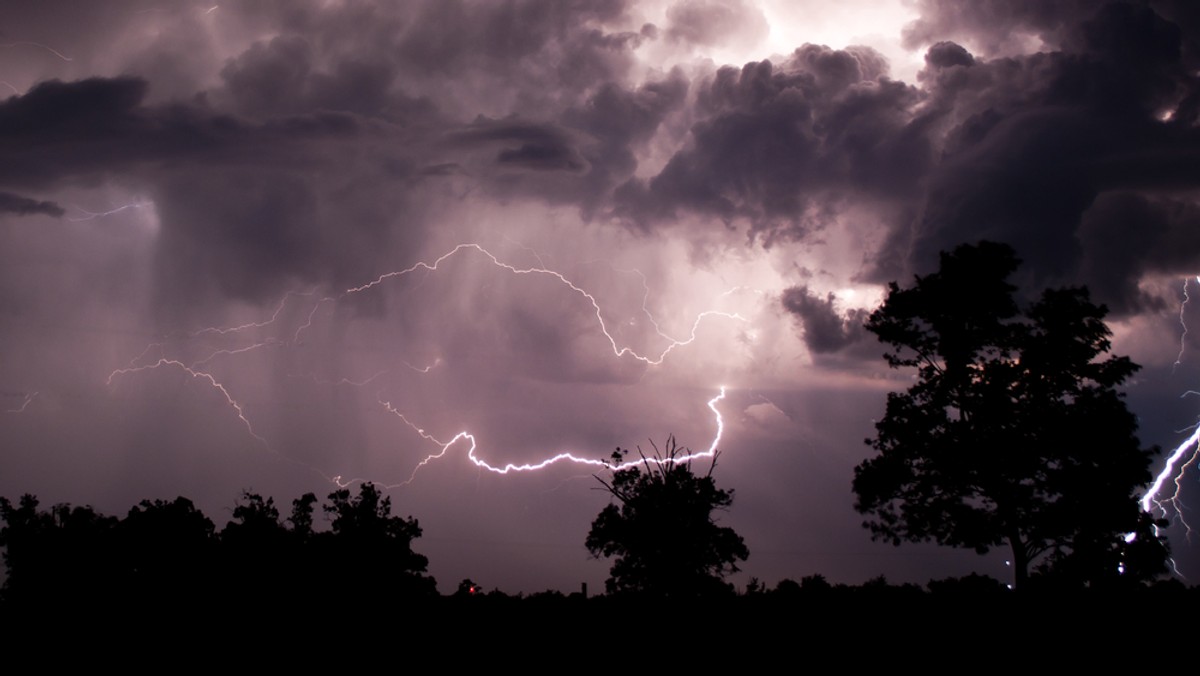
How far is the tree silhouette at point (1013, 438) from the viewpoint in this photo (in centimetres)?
2444

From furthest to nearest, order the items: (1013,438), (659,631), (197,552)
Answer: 1. (197,552)
2. (1013,438)
3. (659,631)

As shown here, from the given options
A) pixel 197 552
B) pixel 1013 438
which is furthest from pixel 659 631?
pixel 197 552

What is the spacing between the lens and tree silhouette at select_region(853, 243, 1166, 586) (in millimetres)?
24438

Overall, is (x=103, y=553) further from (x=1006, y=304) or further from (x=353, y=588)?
(x=1006, y=304)

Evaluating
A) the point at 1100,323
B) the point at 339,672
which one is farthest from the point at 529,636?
the point at 1100,323

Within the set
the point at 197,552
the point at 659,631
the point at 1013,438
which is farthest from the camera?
the point at 197,552

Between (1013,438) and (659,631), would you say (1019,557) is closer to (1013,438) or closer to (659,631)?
(1013,438)

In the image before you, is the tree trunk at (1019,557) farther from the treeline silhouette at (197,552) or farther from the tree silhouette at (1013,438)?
the treeline silhouette at (197,552)

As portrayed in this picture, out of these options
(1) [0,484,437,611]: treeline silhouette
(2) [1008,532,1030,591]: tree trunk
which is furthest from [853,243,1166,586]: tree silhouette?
(1) [0,484,437,611]: treeline silhouette

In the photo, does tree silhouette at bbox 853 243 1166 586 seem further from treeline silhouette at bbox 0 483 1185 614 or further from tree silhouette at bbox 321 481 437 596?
tree silhouette at bbox 321 481 437 596

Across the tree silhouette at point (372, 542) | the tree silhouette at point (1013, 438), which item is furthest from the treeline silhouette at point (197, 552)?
the tree silhouette at point (1013, 438)

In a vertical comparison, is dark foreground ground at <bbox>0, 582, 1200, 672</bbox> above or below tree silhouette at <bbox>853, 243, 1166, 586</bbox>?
below

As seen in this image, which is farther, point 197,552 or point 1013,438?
point 197,552

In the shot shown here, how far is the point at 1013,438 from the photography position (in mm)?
24953
